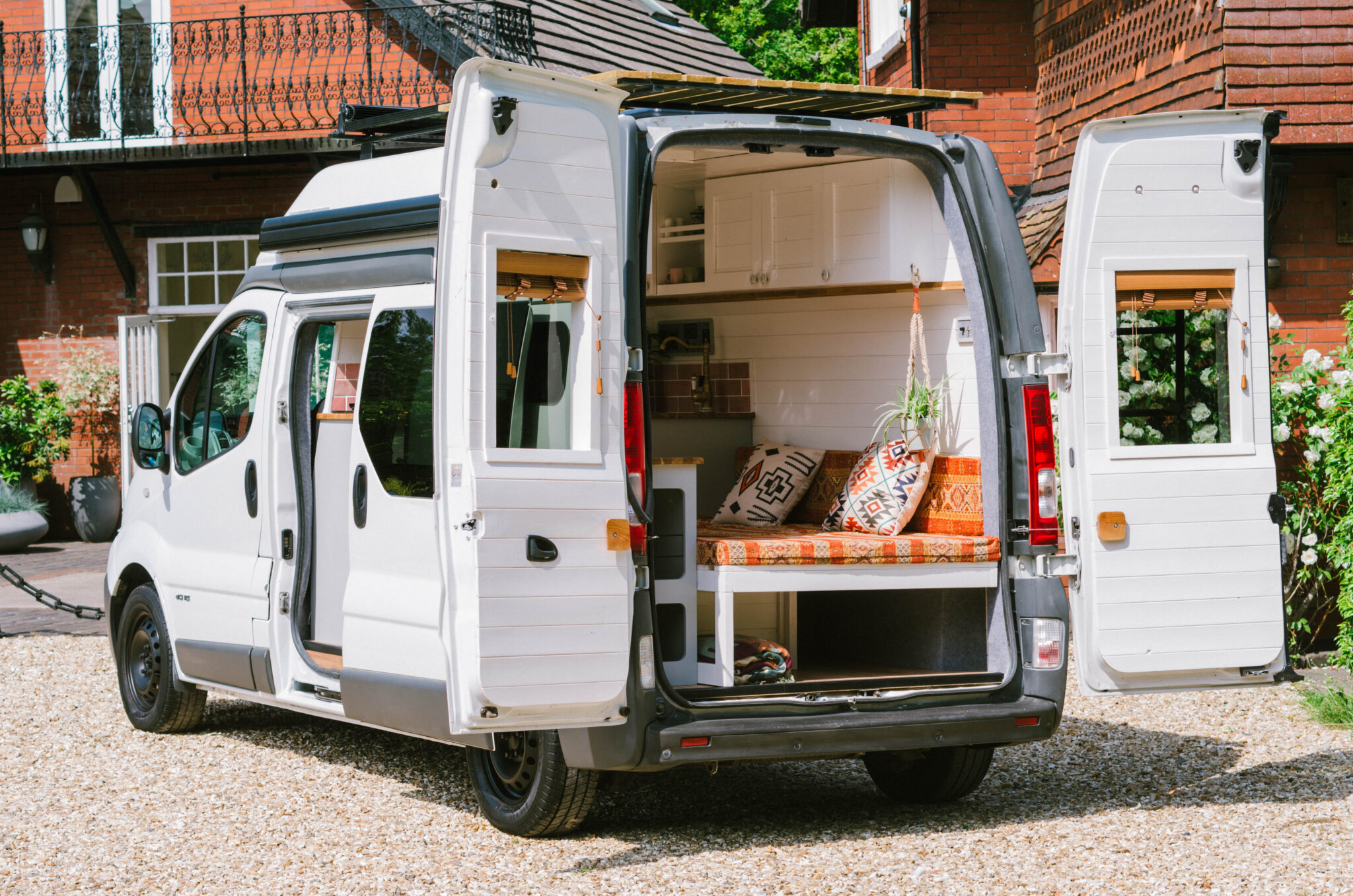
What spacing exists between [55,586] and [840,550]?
9.20 m

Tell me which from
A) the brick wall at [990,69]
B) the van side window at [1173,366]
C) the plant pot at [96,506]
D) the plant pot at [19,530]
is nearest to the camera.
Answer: the van side window at [1173,366]

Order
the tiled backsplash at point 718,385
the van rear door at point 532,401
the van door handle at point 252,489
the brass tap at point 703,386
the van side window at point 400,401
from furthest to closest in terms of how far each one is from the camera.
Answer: the brass tap at point 703,386, the tiled backsplash at point 718,385, the van door handle at point 252,489, the van side window at point 400,401, the van rear door at point 532,401

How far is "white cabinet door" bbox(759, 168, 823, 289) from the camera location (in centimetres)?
665

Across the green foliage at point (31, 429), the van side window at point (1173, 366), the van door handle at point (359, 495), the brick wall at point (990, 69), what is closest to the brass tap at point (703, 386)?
the van side window at point (1173, 366)

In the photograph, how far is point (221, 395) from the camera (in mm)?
6812

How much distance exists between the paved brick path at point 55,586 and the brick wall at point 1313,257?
8.09m

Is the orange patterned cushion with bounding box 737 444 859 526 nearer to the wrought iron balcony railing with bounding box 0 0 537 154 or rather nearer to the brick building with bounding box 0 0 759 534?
the wrought iron balcony railing with bounding box 0 0 537 154

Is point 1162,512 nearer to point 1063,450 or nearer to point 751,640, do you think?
point 1063,450

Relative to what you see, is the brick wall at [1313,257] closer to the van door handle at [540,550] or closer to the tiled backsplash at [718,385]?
the tiled backsplash at [718,385]

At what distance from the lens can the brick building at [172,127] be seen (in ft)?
49.3

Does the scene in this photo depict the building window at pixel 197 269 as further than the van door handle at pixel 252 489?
Yes

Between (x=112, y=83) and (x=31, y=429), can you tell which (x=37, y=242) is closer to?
(x=112, y=83)

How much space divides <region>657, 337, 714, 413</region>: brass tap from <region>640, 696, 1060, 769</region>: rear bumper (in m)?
2.48

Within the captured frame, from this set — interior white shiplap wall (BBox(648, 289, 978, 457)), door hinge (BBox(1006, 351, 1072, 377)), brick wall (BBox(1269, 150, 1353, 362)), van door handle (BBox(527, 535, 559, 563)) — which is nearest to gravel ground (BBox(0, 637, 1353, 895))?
van door handle (BBox(527, 535, 559, 563))
